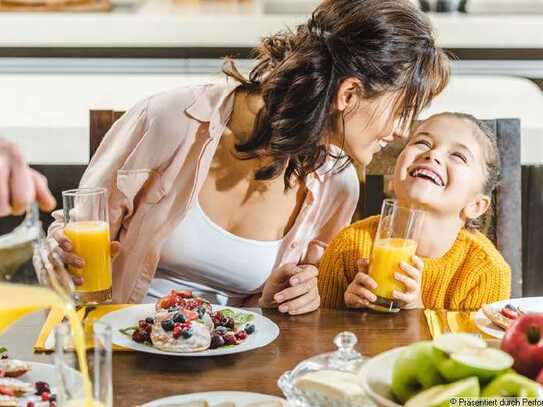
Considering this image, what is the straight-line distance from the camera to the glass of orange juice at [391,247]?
175cm

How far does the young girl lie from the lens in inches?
80.6

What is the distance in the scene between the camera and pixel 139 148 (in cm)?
204

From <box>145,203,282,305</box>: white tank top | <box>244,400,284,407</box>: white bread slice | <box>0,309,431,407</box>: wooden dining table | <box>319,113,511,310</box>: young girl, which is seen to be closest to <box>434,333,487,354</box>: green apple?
<box>244,400,284,407</box>: white bread slice

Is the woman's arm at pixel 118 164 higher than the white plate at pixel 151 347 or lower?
higher

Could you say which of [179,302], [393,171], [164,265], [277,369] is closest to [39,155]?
[164,265]

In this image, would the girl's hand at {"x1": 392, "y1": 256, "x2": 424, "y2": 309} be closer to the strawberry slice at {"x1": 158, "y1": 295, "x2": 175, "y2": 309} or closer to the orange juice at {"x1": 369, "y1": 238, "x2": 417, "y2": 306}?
the orange juice at {"x1": 369, "y1": 238, "x2": 417, "y2": 306}

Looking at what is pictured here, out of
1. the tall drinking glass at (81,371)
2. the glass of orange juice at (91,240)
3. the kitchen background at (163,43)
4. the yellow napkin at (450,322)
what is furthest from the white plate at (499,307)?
the kitchen background at (163,43)

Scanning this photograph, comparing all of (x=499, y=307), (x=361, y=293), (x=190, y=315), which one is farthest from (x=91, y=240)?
(x=499, y=307)

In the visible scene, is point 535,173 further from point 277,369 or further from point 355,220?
point 277,369

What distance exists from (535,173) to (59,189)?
1.22 metres

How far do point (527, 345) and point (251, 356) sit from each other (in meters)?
0.51

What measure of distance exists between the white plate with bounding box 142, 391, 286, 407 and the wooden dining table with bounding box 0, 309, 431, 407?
0.05 metres

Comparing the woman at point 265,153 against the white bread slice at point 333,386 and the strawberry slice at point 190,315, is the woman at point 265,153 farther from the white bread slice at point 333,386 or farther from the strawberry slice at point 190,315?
the white bread slice at point 333,386

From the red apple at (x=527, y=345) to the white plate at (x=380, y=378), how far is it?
0.13m
